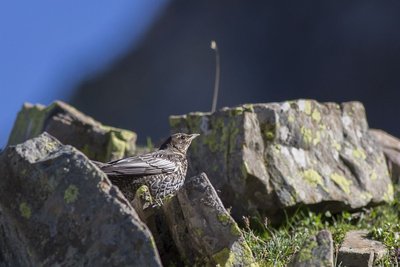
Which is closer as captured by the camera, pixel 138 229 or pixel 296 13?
pixel 138 229

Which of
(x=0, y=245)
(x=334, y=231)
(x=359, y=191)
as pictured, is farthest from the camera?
(x=359, y=191)

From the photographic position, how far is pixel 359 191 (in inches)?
452

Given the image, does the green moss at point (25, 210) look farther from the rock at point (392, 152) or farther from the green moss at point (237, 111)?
the rock at point (392, 152)

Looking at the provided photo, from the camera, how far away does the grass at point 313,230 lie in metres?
8.51

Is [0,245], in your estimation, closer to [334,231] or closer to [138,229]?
[138,229]

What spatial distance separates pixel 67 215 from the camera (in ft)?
21.5

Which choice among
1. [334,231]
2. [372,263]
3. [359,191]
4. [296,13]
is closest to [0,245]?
[372,263]

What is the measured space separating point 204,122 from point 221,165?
76 centimetres

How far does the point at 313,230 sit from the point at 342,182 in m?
1.35

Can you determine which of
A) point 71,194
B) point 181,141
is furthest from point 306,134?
point 71,194

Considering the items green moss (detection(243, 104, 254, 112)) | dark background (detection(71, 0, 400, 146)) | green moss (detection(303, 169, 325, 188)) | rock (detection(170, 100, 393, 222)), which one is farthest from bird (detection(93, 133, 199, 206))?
dark background (detection(71, 0, 400, 146))

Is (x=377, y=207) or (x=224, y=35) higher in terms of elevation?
(x=224, y=35)

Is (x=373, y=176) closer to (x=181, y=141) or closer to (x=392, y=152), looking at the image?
(x=392, y=152)

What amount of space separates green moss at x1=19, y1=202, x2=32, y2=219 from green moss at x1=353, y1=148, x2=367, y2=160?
611cm
